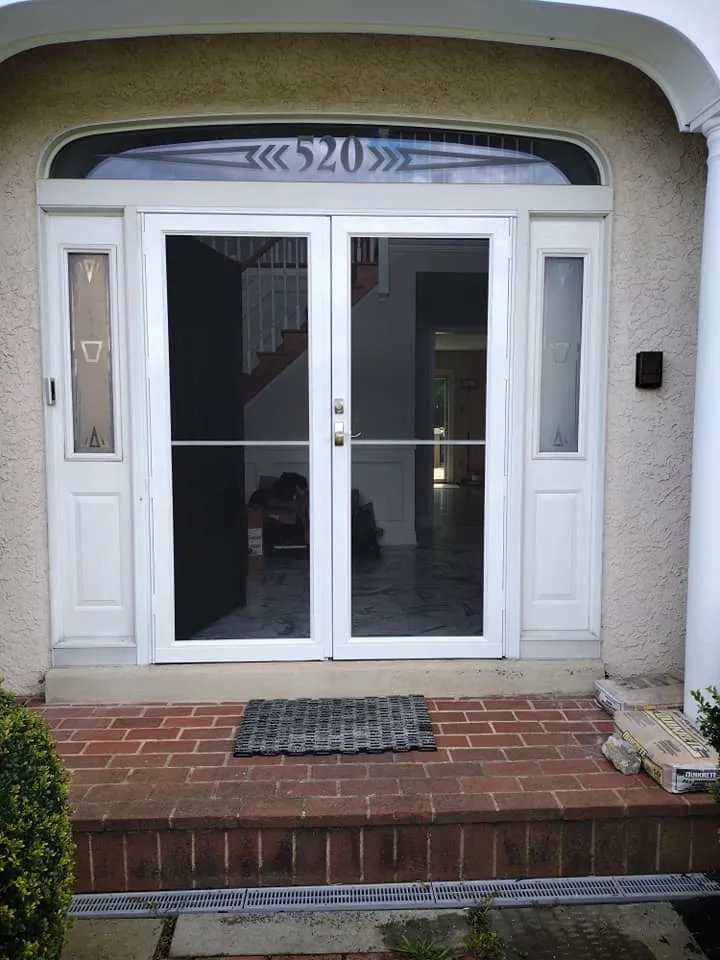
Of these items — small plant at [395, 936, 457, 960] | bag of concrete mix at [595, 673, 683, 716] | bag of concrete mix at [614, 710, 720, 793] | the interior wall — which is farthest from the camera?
the interior wall

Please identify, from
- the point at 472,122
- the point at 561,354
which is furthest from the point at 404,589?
the point at 472,122

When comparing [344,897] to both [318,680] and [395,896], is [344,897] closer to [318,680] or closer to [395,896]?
[395,896]

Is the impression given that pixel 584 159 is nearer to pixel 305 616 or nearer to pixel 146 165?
pixel 146 165

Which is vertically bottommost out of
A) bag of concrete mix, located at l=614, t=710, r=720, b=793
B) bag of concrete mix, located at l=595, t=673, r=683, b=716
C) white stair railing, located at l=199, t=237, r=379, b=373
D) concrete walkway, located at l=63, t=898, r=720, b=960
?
concrete walkway, located at l=63, t=898, r=720, b=960

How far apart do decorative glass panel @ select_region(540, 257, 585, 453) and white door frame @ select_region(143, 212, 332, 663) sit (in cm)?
120

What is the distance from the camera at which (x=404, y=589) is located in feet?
13.1

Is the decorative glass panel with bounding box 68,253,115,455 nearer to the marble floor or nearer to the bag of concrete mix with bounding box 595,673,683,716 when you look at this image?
the marble floor

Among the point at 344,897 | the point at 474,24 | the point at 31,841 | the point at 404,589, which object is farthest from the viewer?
the point at 404,589

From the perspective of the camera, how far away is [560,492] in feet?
12.7

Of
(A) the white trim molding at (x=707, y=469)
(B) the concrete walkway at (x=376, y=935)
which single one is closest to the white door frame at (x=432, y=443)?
(A) the white trim molding at (x=707, y=469)

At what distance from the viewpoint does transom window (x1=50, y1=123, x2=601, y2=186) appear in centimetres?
367

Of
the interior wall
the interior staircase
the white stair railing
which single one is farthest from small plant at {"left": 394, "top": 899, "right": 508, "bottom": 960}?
the white stair railing

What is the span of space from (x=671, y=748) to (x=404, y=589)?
156cm

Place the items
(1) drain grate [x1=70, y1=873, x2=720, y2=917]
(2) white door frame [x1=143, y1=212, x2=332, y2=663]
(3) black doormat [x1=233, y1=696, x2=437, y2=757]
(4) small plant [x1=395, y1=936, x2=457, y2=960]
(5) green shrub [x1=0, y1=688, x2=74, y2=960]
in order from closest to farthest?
(5) green shrub [x1=0, y1=688, x2=74, y2=960] → (4) small plant [x1=395, y1=936, x2=457, y2=960] → (1) drain grate [x1=70, y1=873, x2=720, y2=917] → (3) black doormat [x1=233, y1=696, x2=437, y2=757] → (2) white door frame [x1=143, y1=212, x2=332, y2=663]
